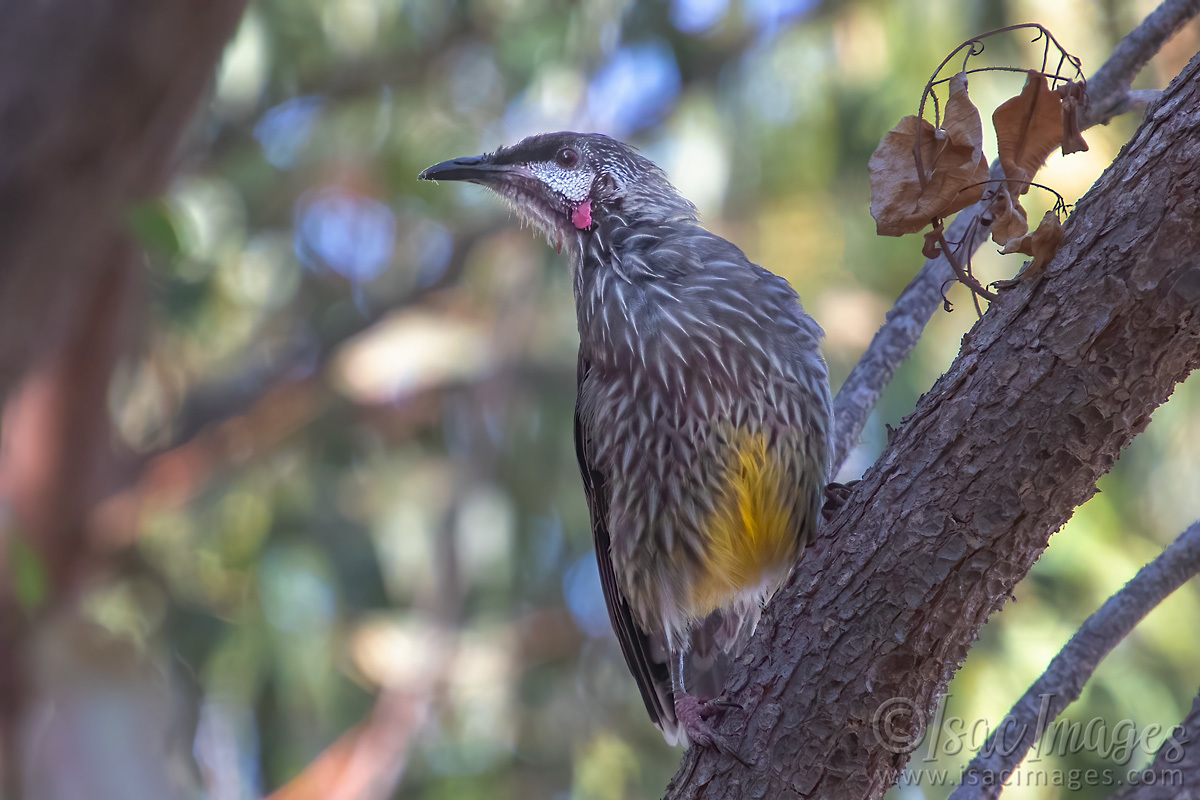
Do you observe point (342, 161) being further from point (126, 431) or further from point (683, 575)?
point (683, 575)

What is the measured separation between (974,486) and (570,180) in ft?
6.84

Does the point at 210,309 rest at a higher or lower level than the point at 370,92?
lower

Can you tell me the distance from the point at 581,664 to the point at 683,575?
5748 mm

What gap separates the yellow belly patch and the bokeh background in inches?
134

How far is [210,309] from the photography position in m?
8.98

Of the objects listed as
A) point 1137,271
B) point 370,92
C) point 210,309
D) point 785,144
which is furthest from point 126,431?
point 1137,271

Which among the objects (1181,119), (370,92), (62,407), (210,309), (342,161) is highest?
(370,92)

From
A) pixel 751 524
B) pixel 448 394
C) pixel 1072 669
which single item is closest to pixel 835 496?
pixel 751 524

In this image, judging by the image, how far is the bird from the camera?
3055 millimetres

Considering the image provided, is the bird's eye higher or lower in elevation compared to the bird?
higher

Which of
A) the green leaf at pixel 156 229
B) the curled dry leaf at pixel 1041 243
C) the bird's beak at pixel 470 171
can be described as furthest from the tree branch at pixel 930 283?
the green leaf at pixel 156 229

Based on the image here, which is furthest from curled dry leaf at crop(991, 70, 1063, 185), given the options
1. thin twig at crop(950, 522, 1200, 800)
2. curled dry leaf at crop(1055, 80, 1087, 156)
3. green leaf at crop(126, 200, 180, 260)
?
green leaf at crop(126, 200, 180, 260)

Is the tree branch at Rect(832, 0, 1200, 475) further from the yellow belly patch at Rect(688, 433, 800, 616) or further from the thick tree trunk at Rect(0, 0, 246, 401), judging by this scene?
the thick tree trunk at Rect(0, 0, 246, 401)

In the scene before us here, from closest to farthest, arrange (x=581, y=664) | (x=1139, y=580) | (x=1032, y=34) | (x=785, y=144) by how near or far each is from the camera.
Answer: (x=1139, y=580) → (x=1032, y=34) → (x=785, y=144) → (x=581, y=664)
